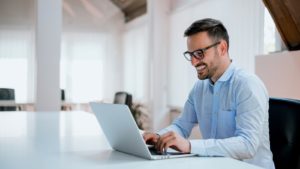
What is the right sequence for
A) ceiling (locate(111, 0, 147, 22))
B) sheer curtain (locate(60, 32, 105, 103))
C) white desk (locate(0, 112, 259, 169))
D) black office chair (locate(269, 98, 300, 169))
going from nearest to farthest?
white desk (locate(0, 112, 259, 169)) → black office chair (locate(269, 98, 300, 169)) → sheer curtain (locate(60, 32, 105, 103)) → ceiling (locate(111, 0, 147, 22))

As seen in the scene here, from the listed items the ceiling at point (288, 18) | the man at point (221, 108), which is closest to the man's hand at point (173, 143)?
the man at point (221, 108)

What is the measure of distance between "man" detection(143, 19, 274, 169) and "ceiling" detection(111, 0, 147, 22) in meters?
3.99

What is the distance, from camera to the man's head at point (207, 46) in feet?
5.15

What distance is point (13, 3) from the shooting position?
4.39 meters

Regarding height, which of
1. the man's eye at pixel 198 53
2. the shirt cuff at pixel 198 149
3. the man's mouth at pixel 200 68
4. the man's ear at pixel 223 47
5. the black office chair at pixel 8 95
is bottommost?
the shirt cuff at pixel 198 149

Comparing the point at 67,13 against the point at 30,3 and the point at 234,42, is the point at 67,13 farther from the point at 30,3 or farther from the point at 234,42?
the point at 234,42

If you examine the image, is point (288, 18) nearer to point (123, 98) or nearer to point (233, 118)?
point (233, 118)

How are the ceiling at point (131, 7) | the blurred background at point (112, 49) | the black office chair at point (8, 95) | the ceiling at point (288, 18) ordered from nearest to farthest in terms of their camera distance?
the ceiling at point (288, 18), the blurred background at point (112, 49), the black office chair at point (8, 95), the ceiling at point (131, 7)

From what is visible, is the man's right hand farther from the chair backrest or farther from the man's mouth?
the chair backrest

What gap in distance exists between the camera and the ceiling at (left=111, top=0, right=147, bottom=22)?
5594mm

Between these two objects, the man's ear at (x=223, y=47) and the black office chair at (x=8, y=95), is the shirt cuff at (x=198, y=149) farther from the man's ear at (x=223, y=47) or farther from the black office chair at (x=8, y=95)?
the black office chair at (x=8, y=95)

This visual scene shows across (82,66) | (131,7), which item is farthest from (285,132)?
(131,7)

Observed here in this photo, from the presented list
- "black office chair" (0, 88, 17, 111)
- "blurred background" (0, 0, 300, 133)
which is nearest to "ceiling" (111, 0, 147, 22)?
"blurred background" (0, 0, 300, 133)

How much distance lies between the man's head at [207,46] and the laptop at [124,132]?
45 centimetres
